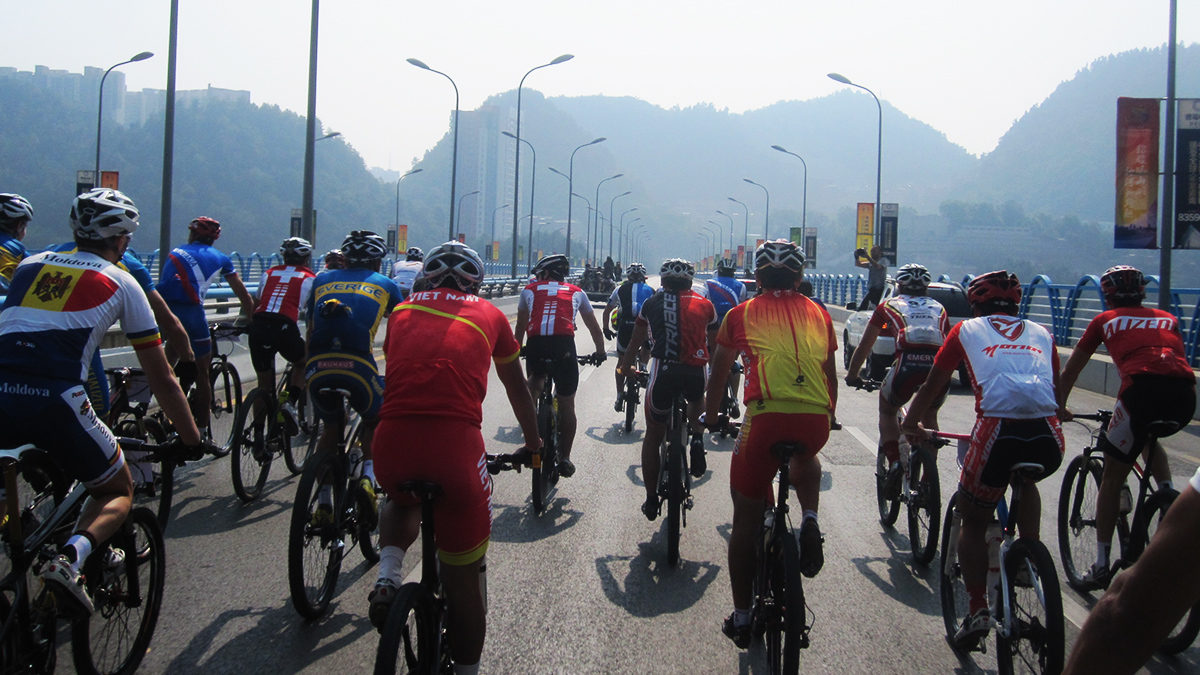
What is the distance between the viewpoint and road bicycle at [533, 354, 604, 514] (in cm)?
671

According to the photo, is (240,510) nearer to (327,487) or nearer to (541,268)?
(327,487)

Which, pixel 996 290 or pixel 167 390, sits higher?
pixel 996 290

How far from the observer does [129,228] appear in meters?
3.96

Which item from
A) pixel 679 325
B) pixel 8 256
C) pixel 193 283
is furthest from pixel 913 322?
pixel 8 256

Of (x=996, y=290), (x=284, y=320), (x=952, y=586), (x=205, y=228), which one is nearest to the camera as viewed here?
(x=996, y=290)

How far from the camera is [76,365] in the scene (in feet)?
11.7

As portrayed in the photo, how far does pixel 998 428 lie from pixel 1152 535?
1.15m

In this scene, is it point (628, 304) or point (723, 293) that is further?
point (628, 304)

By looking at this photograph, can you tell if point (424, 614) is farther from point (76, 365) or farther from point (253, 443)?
point (253, 443)

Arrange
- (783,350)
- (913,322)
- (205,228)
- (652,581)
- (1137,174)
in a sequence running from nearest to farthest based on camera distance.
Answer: (783,350), (652,581), (913,322), (205,228), (1137,174)

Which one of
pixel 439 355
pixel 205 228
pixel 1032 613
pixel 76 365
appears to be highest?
pixel 205 228

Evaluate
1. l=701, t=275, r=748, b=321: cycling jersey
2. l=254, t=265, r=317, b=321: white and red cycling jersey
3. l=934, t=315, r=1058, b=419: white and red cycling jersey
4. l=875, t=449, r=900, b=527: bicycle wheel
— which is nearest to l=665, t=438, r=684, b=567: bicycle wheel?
l=875, t=449, r=900, b=527: bicycle wheel

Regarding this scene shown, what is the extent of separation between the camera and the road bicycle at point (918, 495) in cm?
549

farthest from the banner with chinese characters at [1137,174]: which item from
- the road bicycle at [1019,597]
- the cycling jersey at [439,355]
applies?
the cycling jersey at [439,355]
